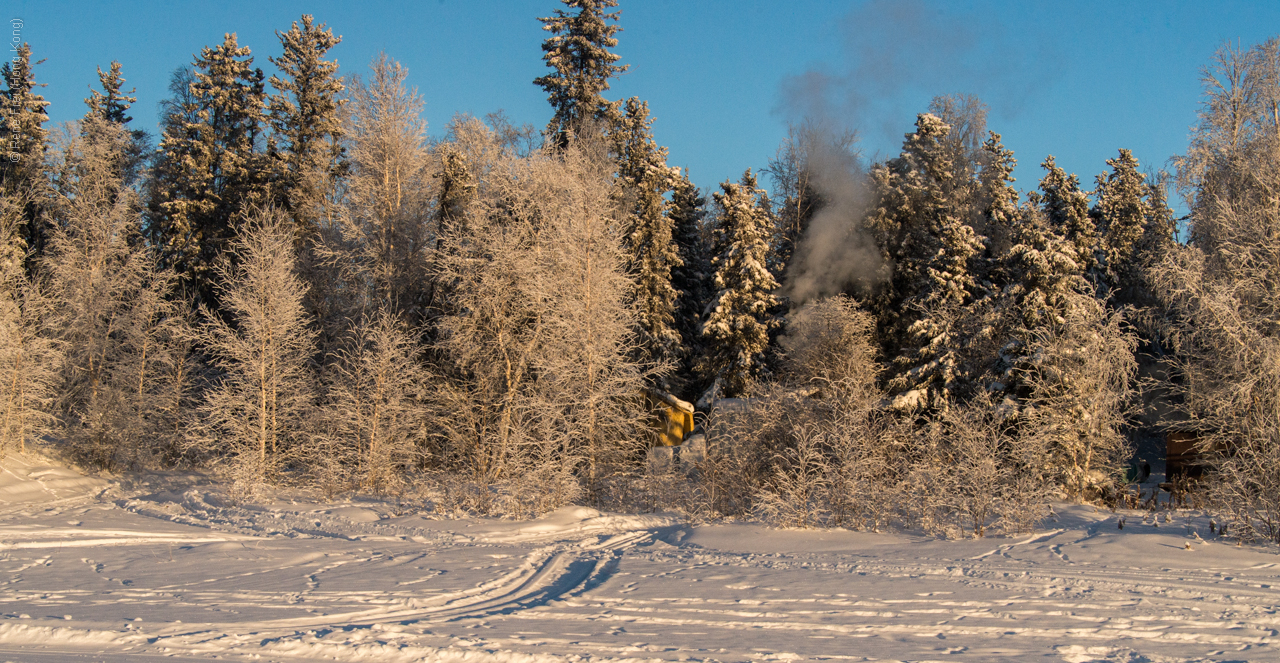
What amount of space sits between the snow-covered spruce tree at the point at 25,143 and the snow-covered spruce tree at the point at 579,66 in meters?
20.8

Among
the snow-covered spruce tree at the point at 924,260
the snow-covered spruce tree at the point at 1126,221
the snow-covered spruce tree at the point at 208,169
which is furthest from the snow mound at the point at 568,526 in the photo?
the snow-covered spruce tree at the point at 1126,221

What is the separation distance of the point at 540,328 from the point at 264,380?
7683 millimetres

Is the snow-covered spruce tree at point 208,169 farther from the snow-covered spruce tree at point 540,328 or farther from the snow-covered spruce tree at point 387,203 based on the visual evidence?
the snow-covered spruce tree at point 540,328

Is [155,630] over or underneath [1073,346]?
underneath

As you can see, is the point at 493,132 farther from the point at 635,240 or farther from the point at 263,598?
the point at 263,598

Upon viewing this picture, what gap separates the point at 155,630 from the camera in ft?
23.0

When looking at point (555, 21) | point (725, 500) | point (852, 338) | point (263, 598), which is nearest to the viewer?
point (263, 598)

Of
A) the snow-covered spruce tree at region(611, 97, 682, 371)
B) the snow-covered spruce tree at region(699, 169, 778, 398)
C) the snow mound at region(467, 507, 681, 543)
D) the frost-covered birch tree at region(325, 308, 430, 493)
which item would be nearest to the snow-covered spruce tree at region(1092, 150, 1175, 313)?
the snow-covered spruce tree at region(699, 169, 778, 398)

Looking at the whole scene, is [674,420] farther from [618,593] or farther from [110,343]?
[618,593]

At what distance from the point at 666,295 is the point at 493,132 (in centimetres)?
970

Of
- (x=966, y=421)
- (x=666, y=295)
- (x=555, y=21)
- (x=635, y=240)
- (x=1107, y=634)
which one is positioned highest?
(x=555, y=21)

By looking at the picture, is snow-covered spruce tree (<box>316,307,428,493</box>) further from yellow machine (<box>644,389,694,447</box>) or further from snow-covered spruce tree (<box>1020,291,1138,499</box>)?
snow-covered spruce tree (<box>1020,291,1138,499</box>)

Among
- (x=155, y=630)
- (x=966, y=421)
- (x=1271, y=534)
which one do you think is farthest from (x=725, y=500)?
(x=155, y=630)

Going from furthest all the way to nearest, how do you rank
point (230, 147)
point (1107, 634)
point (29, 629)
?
point (230, 147)
point (1107, 634)
point (29, 629)
